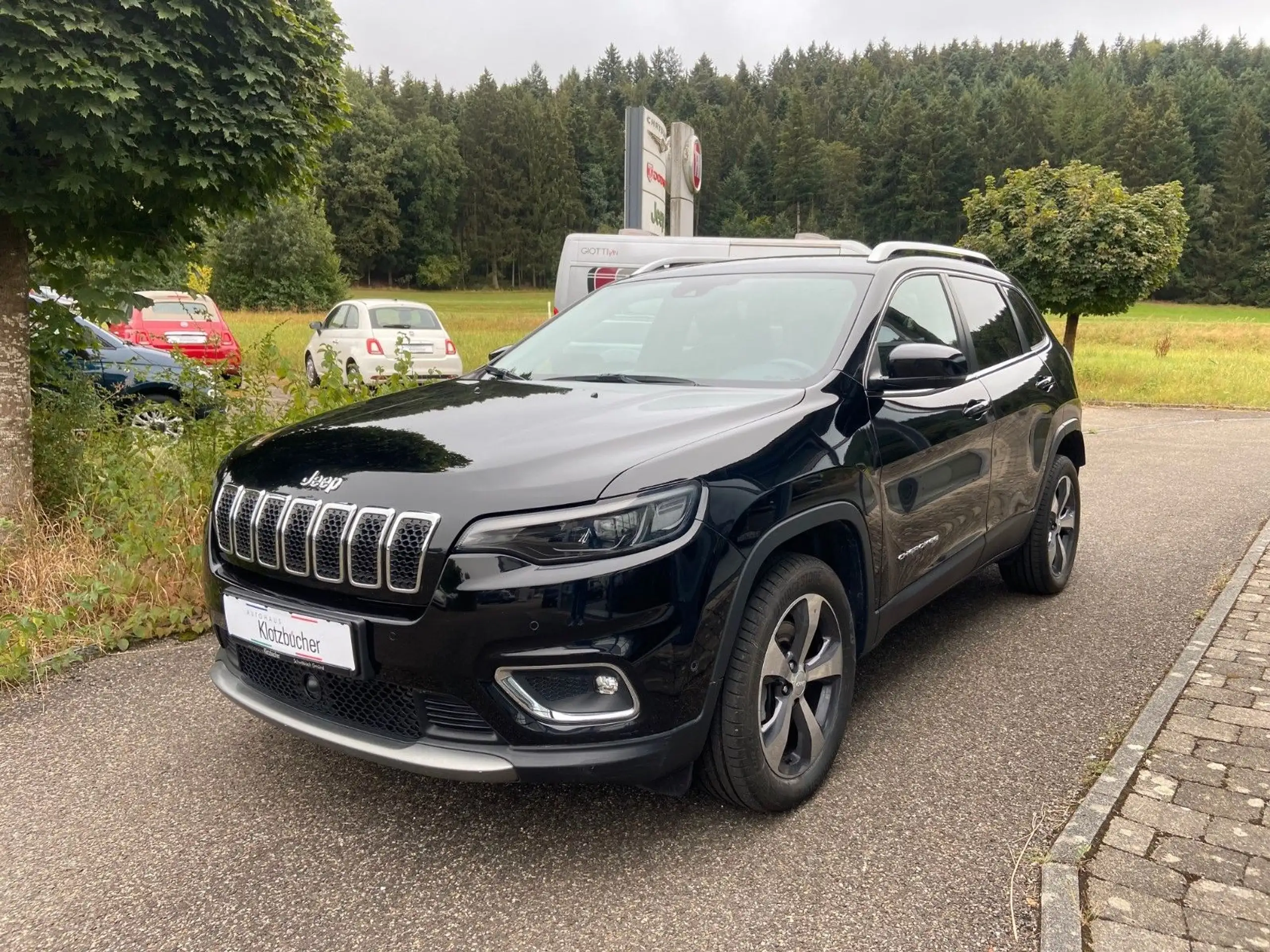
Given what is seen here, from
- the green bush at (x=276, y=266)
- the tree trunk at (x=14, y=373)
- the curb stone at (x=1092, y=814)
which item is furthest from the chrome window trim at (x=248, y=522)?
the green bush at (x=276, y=266)

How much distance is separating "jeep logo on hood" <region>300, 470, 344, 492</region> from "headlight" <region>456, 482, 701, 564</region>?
0.45 metres

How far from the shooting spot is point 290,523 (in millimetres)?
2537

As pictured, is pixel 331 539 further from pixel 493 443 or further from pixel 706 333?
pixel 706 333

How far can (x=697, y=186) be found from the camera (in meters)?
17.4

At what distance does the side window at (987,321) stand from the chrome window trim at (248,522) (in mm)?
3068

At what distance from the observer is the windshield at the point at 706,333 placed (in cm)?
337

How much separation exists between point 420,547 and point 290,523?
47cm

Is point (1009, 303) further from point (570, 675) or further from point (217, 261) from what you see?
point (217, 261)

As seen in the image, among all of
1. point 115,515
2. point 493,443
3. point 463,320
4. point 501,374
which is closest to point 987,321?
point 501,374

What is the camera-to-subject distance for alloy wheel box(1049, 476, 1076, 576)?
4.89 metres

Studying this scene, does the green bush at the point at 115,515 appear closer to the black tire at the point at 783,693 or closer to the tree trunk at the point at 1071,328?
the black tire at the point at 783,693

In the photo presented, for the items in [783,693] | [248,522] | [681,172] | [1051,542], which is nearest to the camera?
[248,522]

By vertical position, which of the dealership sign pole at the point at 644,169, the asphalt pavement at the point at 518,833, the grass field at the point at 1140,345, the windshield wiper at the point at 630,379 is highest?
the dealership sign pole at the point at 644,169

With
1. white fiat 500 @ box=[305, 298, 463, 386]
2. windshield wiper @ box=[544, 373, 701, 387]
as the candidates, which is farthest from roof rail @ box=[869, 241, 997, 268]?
white fiat 500 @ box=[305, 298, 463, 386]
